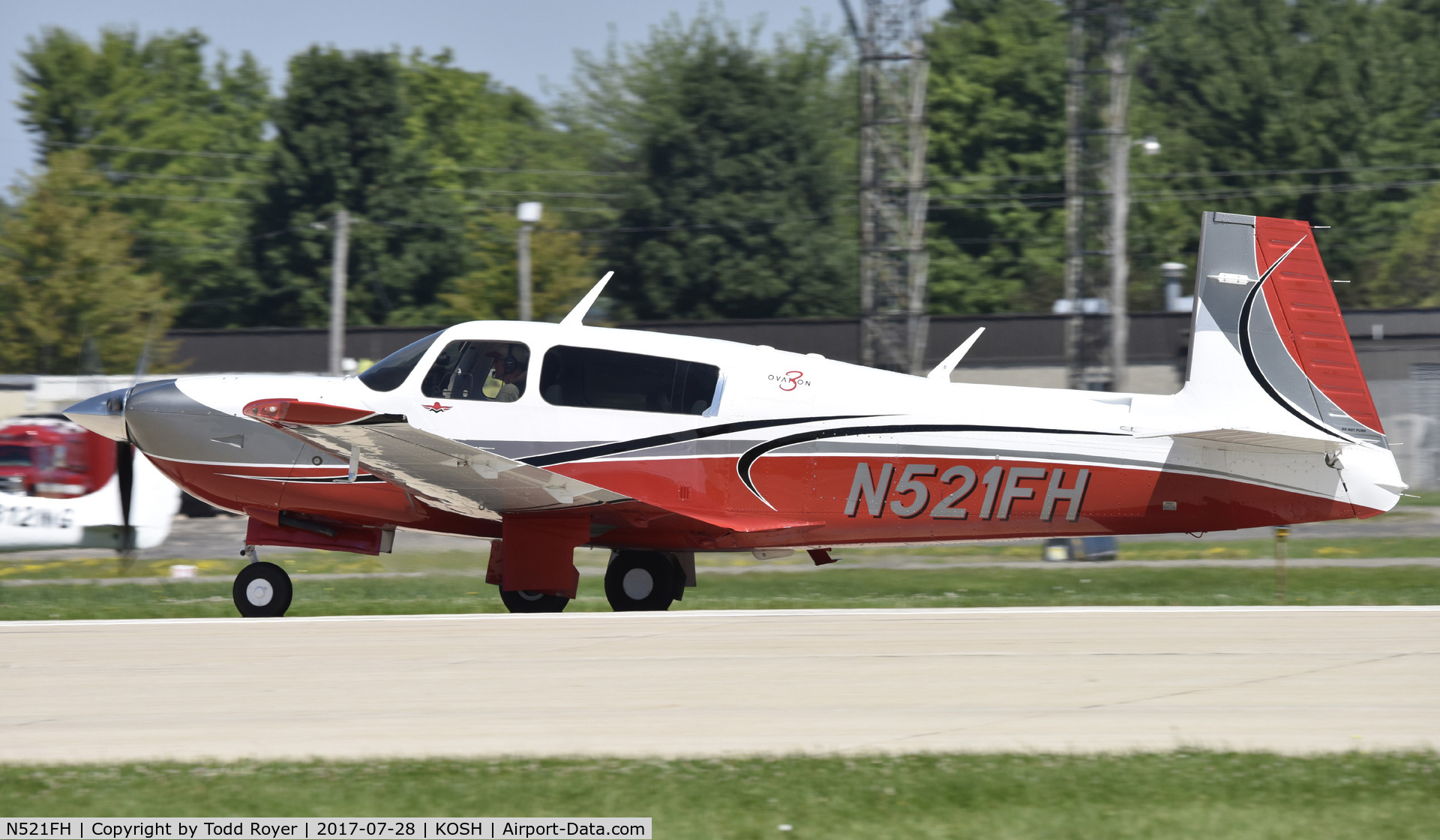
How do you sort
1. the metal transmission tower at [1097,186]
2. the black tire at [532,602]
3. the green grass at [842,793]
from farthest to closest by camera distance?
the metal transmission tower at [1097,186], the black tire at [532,602], the green grass at [842,793]

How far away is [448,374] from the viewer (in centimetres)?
1207

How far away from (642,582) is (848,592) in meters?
3.76

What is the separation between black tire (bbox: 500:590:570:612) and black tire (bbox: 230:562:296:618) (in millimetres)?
1867

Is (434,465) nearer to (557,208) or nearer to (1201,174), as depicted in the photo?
(557,208)

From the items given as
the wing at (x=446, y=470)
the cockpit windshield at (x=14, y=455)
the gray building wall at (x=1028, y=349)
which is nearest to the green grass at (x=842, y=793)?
the wing at (x=446, y=470)

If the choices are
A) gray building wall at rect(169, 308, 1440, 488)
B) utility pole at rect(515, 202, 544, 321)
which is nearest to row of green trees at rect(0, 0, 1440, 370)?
gray building wall at rect(169, 308, 1440, 488)

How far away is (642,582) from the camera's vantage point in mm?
12797

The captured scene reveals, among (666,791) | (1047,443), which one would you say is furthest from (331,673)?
(1047,443)

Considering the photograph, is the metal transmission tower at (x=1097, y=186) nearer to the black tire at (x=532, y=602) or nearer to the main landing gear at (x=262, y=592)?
the black tire at (x=532, y=602)

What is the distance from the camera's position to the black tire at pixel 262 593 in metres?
12.3

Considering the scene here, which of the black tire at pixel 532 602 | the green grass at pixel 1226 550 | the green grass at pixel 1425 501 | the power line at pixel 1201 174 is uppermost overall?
the power line at pixel 1201 174

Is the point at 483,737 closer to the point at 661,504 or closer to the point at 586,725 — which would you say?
the point at 586,725

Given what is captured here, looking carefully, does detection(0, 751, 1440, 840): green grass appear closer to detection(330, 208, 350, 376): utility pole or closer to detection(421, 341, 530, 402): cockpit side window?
detection(421, 341, 530, 402): cockpit side window
